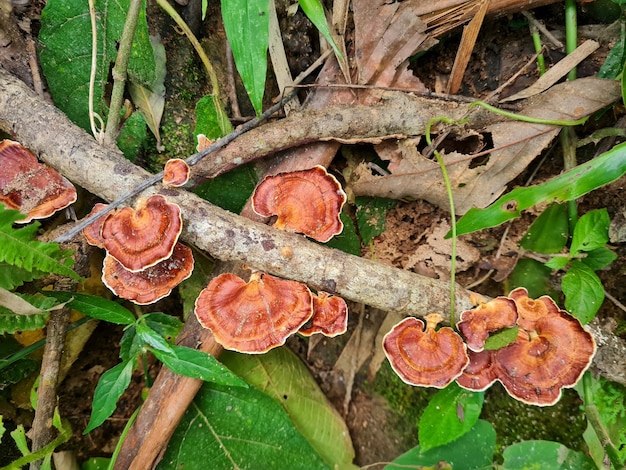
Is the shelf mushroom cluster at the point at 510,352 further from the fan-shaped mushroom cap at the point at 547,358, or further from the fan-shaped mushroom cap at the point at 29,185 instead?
the fan-shaped mushroom cap at the point at 29,185

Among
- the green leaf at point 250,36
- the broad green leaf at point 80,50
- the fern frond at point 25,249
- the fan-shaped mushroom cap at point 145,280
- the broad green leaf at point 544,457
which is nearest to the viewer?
the fern frond at point 25,249

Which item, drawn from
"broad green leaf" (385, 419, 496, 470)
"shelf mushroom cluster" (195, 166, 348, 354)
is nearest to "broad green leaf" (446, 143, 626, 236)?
"shelf mushroom cluster" (195, 166, 348, 354)

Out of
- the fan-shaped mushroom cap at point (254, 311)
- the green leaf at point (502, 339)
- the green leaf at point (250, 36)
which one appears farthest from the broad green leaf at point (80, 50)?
the green leaf at point (502, 339)

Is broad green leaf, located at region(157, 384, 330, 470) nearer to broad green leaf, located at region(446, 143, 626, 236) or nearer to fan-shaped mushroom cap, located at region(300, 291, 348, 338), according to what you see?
fan-shaped mushroom cap, located at region(300, 291, 348, 338)

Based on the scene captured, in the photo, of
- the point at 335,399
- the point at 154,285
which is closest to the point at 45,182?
the point at 154,285

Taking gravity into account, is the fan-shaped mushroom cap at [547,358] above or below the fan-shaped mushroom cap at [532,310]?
below

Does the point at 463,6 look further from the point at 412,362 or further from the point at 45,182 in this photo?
the point at 45,182

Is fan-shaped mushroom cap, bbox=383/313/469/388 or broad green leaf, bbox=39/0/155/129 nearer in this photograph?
fan-shaped mushroom cap, bbox=383/313/469/388
